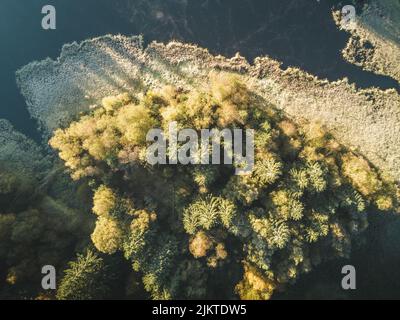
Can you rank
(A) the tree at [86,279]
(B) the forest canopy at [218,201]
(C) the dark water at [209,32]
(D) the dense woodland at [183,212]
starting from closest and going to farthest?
(A) the tree at [86,279] → (D) the dense woodland at [183,212] → (B) the forest canopy at [218,201] → (C) the dark water at [209,32]

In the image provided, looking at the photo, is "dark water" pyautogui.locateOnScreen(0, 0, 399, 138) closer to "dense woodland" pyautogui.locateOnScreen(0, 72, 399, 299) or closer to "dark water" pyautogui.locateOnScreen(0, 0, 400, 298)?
"dark water" pyautogui.locateOnScreen(0, 0, 400, 298)

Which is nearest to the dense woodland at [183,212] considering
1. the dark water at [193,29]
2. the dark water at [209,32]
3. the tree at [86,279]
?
the tree at [86,279]

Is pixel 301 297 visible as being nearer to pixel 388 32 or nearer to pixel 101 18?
pixel 388 32

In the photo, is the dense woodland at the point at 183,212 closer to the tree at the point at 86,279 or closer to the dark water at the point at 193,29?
the tree at the point at 86,279

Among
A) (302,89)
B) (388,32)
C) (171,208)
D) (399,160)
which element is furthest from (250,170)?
(388,32)

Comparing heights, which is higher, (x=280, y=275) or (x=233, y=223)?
(x=233, y=223)
